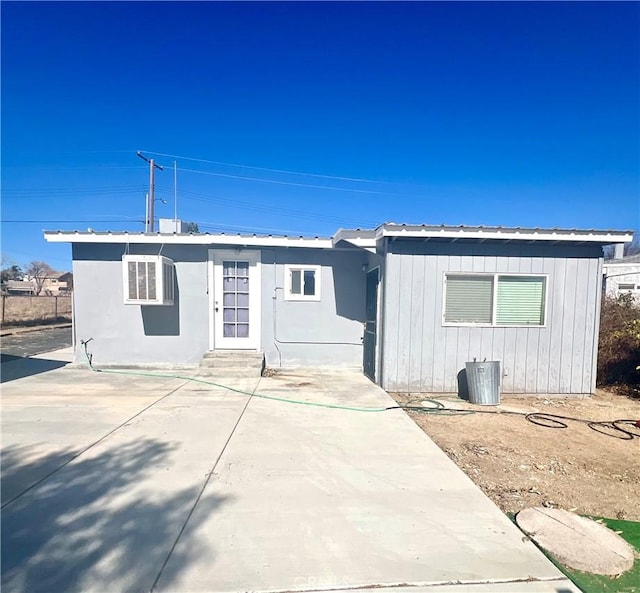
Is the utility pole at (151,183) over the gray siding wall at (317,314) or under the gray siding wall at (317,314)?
over

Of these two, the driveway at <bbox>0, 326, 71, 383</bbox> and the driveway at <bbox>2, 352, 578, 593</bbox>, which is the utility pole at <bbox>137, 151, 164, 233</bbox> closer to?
the driveway at <bbox>0, 326, 71, 383</bbox>

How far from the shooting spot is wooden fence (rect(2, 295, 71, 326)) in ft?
58.2

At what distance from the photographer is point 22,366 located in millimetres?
7715

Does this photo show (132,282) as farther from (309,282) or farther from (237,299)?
(309,282)

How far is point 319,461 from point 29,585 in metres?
2.13

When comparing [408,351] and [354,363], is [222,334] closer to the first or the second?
[354,363]

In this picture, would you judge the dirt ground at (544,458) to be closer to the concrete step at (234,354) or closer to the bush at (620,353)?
the bush at (620,353)

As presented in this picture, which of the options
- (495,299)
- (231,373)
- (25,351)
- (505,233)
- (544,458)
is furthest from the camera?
(25,351)

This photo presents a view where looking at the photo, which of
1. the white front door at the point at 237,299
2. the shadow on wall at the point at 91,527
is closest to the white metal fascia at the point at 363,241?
the white front door at the point at 237,299

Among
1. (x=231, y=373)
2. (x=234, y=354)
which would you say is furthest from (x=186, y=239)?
(x=231, y=373)

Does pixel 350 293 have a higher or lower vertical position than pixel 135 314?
higher

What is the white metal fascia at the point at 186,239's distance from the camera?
283 inches

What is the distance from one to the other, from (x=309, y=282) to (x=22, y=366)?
6142mm

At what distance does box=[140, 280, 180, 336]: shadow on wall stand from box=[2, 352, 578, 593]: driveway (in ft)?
9.72
